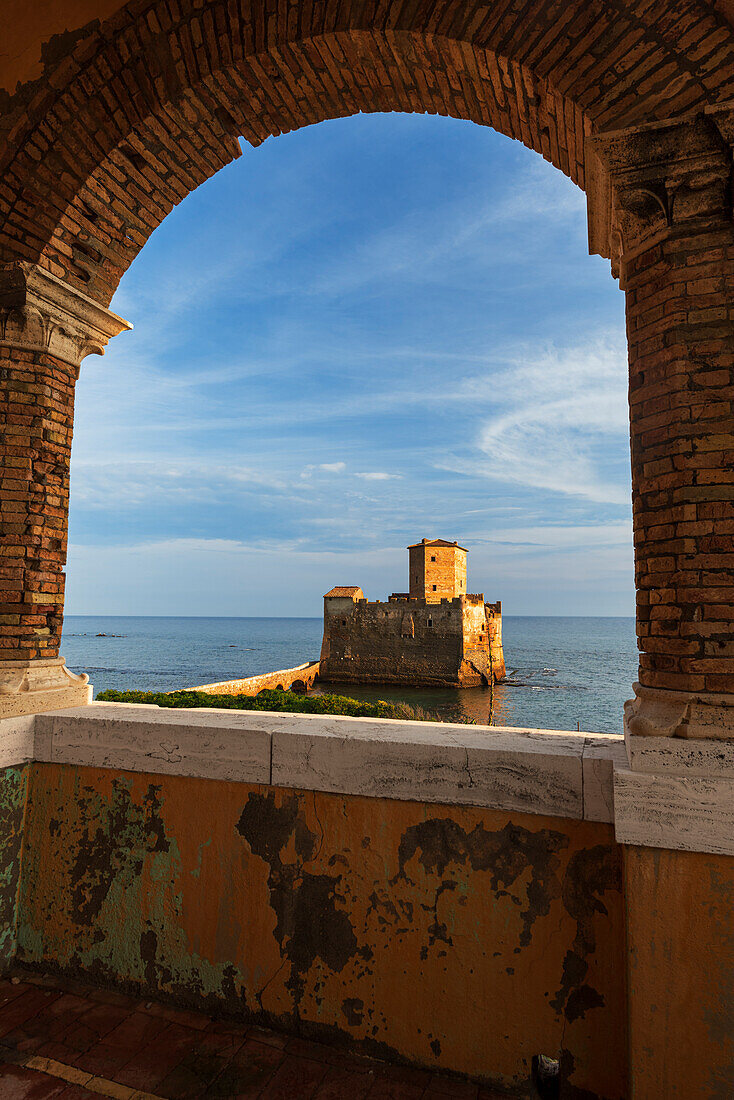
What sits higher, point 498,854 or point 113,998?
point 498,854

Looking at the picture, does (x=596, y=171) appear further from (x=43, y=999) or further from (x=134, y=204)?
(x=43, y=999)

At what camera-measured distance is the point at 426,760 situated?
2.60m

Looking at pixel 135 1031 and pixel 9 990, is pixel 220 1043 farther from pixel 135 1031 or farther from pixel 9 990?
pixel 9 990

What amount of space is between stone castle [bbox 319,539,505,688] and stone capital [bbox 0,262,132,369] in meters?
32.9

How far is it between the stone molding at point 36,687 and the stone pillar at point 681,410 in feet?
10.3

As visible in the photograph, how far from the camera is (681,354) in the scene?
236 cm

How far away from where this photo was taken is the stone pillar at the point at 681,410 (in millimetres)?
2234

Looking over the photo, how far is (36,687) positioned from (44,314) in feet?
7.72

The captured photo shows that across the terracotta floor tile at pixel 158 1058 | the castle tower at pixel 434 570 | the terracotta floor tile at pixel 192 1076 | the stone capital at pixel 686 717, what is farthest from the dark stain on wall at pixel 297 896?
the castle tower at pixel 434 570

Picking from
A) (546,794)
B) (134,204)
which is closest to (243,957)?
(546,794)

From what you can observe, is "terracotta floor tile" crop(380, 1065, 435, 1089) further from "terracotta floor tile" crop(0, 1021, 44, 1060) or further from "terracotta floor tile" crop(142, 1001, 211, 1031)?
"terracotta floor tile" crop(0, 1021, 44, 1060)

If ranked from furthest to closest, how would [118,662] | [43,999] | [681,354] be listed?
[118,662]
[43,999]
[681,354]

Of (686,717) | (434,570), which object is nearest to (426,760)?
(686,717)

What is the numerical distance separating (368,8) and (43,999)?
5.47 m
